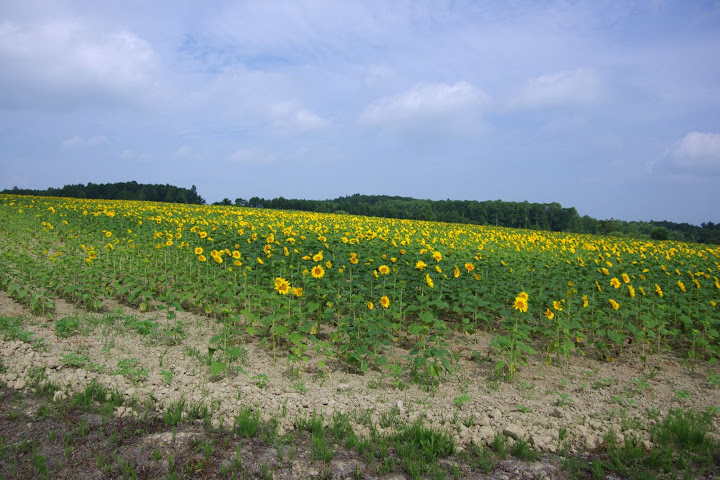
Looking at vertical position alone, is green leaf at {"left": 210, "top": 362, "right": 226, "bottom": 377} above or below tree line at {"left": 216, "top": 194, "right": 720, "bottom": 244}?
below

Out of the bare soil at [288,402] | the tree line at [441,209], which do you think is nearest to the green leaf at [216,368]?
the bare soil at [288,402]

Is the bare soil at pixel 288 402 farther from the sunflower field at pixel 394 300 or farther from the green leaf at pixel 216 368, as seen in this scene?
the sunflower field at pixel 394 300

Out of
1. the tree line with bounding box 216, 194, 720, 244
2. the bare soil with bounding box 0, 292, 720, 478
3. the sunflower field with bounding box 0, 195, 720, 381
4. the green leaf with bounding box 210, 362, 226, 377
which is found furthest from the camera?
the tree line with bounding box 216, 194, 720, 244

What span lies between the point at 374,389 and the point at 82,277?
20.0 ft

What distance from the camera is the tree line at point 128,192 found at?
41.3 metres

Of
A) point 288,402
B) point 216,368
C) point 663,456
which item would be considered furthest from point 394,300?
point 663,456

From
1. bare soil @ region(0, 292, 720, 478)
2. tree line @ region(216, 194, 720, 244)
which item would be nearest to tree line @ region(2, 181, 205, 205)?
tree line @ region(216, 194, 720, 244)

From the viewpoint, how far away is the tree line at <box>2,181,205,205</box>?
41.3 m

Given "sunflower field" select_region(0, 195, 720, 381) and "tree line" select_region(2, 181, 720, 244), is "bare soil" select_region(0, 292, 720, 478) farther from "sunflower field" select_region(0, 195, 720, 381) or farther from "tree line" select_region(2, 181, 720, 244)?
"tree line" select_region(2, 181, 720, 244)

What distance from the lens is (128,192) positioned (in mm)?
45500

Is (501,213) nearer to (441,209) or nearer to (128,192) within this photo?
(441,209)

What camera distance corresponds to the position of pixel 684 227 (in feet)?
207

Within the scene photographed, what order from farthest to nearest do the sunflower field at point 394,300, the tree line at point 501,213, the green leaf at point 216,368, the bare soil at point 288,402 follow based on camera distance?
the tree line at point 501,213 < the sunflower field at point 394,300 < the green leaf at point 216,368 < the bare soil at point 288,402

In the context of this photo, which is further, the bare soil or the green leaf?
the green leaf
